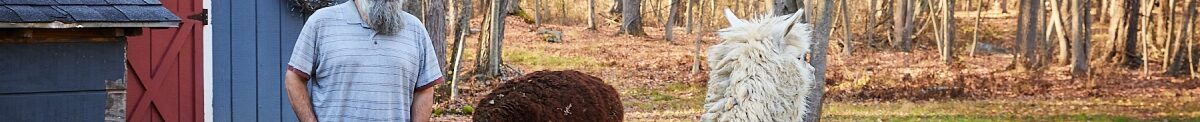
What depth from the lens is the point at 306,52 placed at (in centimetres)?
380

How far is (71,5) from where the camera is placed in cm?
→ 547

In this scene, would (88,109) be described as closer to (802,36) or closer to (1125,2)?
(802,36)

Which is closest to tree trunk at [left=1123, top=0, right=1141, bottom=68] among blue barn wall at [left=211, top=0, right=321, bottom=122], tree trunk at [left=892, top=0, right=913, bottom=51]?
tree trunk at [left=892, top=0, right=913, bottom=51]

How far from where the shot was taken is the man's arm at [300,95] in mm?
3840

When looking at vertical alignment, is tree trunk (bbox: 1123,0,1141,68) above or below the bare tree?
below

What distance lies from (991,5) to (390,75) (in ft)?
114

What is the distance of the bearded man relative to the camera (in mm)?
3783

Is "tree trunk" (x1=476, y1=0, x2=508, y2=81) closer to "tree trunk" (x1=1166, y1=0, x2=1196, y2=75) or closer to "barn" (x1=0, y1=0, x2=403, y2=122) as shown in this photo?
"tree trunk" (x1=1166, y1=0, x2=1196, y2=75)

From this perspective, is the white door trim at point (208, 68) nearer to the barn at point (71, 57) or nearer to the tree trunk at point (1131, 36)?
the barn at point (71, 57)

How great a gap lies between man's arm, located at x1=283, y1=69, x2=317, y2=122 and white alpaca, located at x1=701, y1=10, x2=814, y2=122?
1.49 metres

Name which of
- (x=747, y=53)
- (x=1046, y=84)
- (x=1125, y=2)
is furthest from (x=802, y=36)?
(x=1125, y=2)

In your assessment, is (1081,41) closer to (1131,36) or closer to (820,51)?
(1131,36)

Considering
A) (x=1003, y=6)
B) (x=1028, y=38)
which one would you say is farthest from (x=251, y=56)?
(x=1003, y=6)

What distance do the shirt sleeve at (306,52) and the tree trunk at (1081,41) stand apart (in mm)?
20775
